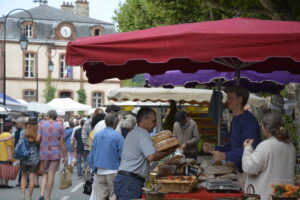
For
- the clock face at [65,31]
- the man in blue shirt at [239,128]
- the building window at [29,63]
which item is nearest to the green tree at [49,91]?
the building window at [29,63]

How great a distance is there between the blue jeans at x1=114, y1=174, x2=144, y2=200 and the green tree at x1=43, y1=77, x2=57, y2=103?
2611 inches

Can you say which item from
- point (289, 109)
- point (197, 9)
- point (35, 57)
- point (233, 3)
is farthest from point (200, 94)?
point (35, 57)

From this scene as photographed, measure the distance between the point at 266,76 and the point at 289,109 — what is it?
1354 centimetres

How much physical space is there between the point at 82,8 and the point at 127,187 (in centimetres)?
8066

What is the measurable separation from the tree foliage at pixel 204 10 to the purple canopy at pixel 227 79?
4.57 feet

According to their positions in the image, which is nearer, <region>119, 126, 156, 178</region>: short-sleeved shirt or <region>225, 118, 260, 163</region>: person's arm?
<region>225, 118, 260, 163</region>: person's arm

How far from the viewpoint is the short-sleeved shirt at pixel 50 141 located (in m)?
13.6

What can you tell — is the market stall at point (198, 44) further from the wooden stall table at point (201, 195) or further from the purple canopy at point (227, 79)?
the purple canopy at point (227, 79)

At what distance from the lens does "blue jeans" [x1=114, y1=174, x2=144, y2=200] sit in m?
8.05

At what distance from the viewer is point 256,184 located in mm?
6648

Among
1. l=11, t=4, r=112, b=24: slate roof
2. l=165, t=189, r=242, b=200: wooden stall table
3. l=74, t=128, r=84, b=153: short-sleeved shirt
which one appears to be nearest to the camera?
l=165, t=189, r=242, b=200: wooden stall table

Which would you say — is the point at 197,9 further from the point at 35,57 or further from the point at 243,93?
the point at 35,57

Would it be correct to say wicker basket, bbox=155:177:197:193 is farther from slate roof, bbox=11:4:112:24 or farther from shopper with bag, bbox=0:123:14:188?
slate roof, bbox=11:4:112:24

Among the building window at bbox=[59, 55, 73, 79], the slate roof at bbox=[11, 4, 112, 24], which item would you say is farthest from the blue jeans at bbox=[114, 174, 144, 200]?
the slate roof at bbox=[11, 4, 112, 24]
